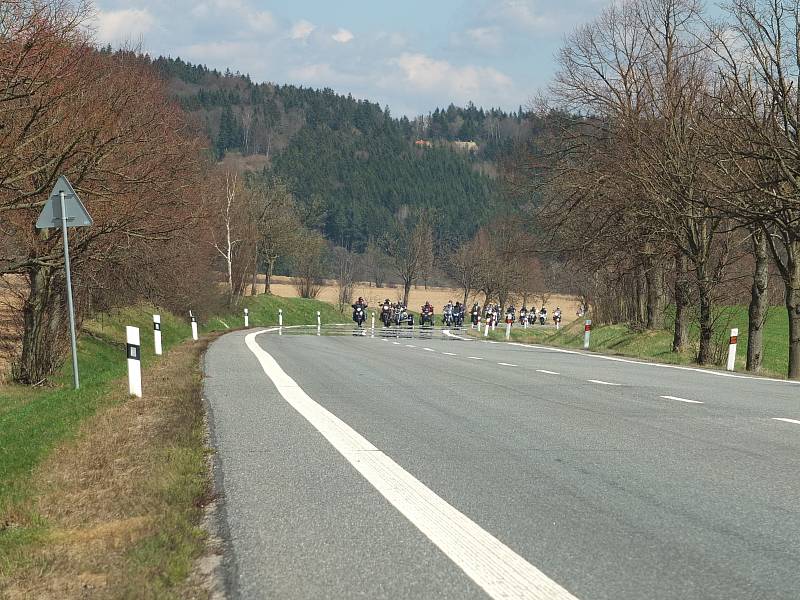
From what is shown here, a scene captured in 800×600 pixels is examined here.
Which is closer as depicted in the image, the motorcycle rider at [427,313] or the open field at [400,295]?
the motorcycle rider at [427,313]

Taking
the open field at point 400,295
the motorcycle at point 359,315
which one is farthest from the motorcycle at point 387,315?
the open field at point 400,295

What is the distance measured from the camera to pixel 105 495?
19.5 ft

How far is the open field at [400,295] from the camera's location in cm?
9875

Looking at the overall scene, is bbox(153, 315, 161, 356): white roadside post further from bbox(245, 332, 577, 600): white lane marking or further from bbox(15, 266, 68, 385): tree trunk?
bbox(245, 332, 577, 600): white lane marking

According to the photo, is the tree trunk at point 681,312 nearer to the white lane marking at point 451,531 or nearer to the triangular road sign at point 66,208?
the triangular road sign at point 66,208

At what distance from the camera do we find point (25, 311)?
21.4 meters

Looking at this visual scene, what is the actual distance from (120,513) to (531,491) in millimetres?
2348

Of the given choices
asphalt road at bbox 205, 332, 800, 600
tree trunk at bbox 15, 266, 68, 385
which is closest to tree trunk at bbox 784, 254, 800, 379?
asphalt road at bbox 205, 332, 800, 600

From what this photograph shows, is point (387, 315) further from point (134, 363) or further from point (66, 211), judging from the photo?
point (134, 363)

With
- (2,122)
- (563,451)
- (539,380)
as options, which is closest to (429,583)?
(563,451)

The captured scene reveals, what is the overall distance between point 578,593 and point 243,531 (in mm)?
1803

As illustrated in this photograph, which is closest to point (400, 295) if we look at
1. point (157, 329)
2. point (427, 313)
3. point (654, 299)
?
point (427, 313)

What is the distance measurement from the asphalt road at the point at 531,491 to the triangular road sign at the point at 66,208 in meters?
3.78

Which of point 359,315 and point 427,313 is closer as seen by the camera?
point 359,315
